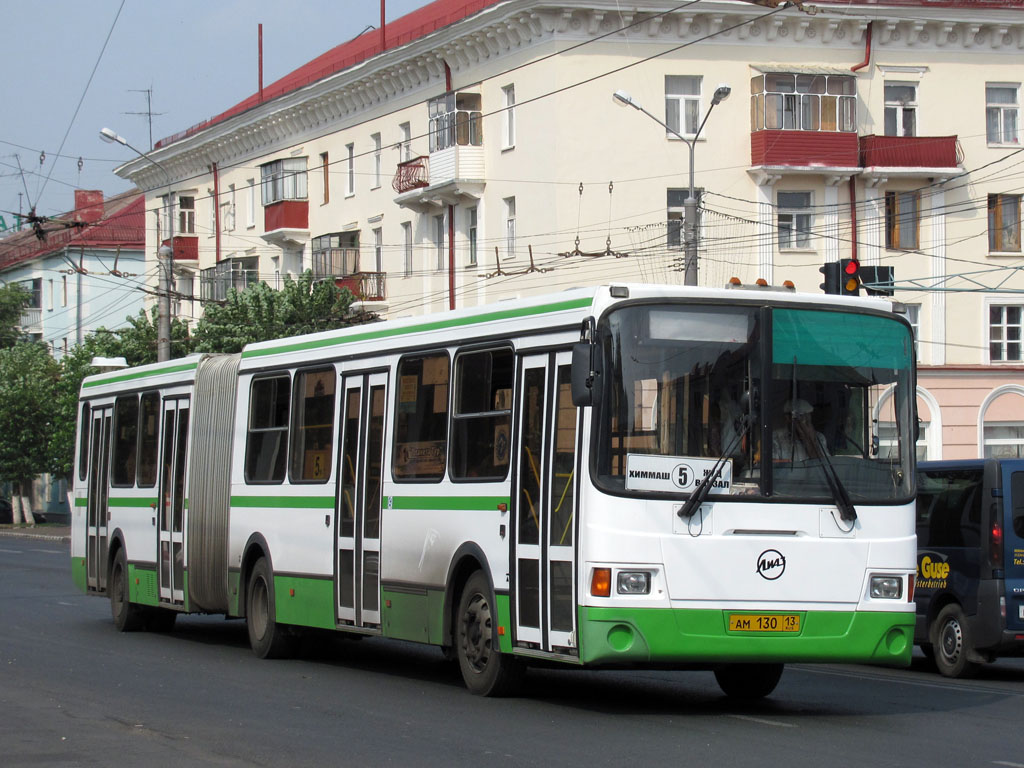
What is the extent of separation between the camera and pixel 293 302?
149ft

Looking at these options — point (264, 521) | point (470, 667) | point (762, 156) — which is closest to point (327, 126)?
point (762, 156)

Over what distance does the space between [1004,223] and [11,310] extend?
49704 millimetres

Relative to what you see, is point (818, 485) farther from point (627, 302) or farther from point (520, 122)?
point (520, 122)

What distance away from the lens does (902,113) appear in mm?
44656

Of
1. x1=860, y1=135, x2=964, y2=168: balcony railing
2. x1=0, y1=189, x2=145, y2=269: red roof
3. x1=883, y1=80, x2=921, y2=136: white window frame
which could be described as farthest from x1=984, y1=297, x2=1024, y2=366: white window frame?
x1=0, y1=189, x2=145, y2=269: red roof

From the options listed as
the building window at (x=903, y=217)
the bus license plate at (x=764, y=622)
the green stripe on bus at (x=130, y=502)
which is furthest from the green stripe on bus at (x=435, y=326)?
the building window at (x=903, y=217)

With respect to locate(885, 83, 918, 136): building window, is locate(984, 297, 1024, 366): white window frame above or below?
below

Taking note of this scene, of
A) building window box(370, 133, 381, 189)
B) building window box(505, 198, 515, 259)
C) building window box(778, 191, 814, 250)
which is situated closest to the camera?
building window box(778, 191, 814, 250)

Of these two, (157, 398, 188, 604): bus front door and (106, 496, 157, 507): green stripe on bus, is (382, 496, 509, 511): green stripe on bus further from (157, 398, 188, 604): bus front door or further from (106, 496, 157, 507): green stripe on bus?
(106, 496, 157, 507): green stripe on bus

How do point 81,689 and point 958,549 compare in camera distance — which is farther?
point 958,549

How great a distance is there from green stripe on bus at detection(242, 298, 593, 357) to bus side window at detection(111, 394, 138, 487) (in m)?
3.48

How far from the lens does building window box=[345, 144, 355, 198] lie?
5172cm

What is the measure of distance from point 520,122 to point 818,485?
107 feet

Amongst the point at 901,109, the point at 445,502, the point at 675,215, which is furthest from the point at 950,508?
the point at 901,109
